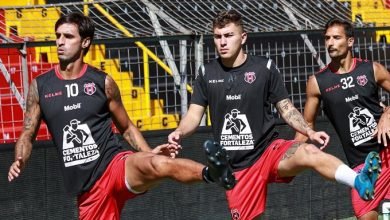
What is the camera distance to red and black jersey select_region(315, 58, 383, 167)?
9.91 metres

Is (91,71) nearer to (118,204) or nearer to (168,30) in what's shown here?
(118,204)

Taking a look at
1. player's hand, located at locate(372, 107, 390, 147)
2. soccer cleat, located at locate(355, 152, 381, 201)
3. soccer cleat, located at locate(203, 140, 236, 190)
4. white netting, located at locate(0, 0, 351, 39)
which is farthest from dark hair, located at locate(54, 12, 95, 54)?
white netting, located at locate(0, 0, 351, 39)

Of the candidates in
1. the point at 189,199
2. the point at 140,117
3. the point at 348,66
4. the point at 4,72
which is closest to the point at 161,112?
the point at 140,117

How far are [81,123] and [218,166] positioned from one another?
4.37 ft

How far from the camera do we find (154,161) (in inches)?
320

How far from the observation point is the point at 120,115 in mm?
8773

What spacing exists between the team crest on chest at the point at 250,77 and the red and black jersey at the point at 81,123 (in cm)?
126

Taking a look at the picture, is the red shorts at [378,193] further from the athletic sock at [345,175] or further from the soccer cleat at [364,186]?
the soccer cleat at [364,186]

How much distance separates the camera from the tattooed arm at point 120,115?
8648mm

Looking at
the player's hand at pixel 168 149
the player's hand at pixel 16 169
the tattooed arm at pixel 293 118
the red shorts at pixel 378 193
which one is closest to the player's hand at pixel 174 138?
the player's hand at pixel 168 149

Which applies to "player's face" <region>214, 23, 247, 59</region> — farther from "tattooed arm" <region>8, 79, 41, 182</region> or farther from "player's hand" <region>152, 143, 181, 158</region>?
"tattooed arm" <region>8, 79, 41, 182</region>

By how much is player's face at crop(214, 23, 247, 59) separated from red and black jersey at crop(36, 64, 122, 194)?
3.69ft

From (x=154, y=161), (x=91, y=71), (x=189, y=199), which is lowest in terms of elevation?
(x=189, y=199)

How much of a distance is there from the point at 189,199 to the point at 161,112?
39.5 inches
